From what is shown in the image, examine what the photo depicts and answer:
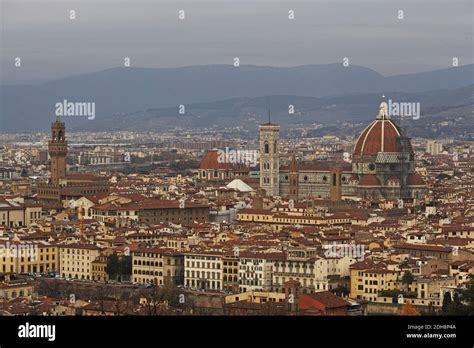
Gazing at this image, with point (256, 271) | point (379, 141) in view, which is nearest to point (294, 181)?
point (379, 141)

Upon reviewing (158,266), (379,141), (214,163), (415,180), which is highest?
(379,141)

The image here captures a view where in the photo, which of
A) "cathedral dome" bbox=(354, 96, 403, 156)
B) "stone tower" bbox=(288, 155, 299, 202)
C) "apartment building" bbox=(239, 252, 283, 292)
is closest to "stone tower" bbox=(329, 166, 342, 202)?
"stone tower" bbox=(288, 155, 299, 202)

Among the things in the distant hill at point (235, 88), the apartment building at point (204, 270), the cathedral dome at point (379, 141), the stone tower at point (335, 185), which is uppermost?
the distant hill at point (235, 88)

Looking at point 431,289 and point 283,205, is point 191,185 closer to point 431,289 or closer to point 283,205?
point 283,205

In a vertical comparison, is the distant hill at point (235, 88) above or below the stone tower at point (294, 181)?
above

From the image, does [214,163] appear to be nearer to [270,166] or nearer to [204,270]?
[270,166]

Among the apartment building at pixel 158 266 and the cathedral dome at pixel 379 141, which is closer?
the apartment building at pixel 158 266

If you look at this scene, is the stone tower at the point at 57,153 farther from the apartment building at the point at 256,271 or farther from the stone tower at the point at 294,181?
the apartment building at the point at 256,271

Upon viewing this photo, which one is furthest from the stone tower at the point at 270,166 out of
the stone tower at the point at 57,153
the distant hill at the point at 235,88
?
the distant hill at the point at 235,88
